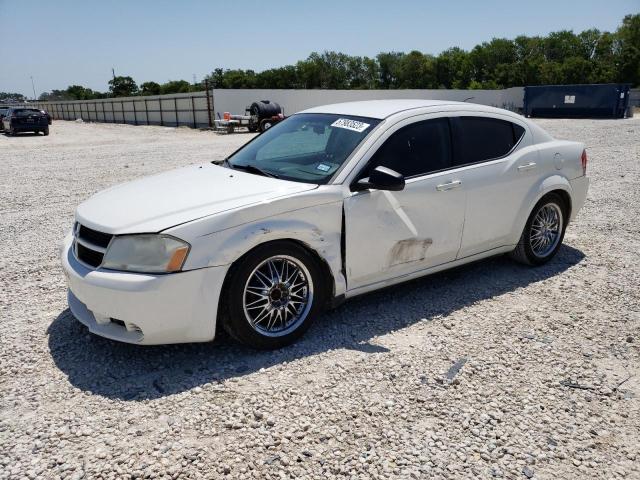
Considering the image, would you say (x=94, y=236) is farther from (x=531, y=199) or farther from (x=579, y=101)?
(x=579, y=101)

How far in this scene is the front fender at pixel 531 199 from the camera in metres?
4.76

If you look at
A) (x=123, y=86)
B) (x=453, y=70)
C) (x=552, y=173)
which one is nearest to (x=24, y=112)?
(x=552, y=173)

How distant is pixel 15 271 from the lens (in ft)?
17.1

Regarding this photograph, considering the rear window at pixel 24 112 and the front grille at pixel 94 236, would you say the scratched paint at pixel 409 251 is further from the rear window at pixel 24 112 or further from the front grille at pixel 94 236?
the rear window at pixel 24 112

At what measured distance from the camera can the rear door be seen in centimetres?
436

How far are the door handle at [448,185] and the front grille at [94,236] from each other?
2515 millimetres

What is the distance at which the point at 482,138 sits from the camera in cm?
455

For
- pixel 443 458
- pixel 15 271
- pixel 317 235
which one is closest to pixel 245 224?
pixel 317 235

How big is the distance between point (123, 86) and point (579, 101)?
11462 cm

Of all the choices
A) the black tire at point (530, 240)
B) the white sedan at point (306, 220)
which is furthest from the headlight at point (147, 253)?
the black tire at point (530, 240)

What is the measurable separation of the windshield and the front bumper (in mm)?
1119

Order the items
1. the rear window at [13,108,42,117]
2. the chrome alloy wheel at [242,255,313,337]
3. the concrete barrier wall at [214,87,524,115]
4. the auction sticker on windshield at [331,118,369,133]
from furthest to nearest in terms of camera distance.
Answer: the concrete barrier wall at [214,87,524,115]
the rear window at [13,108,42,117]
the auction sticker on windshield at [331,118,369,133]
the chrome alloy wheel at [242,255,313,337]

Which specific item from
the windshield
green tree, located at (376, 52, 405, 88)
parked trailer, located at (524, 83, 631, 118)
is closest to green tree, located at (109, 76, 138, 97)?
green tree, located at (376, 52, 405, 88)

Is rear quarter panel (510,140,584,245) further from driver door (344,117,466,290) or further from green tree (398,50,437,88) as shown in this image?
green tree (398,50,437,88)
